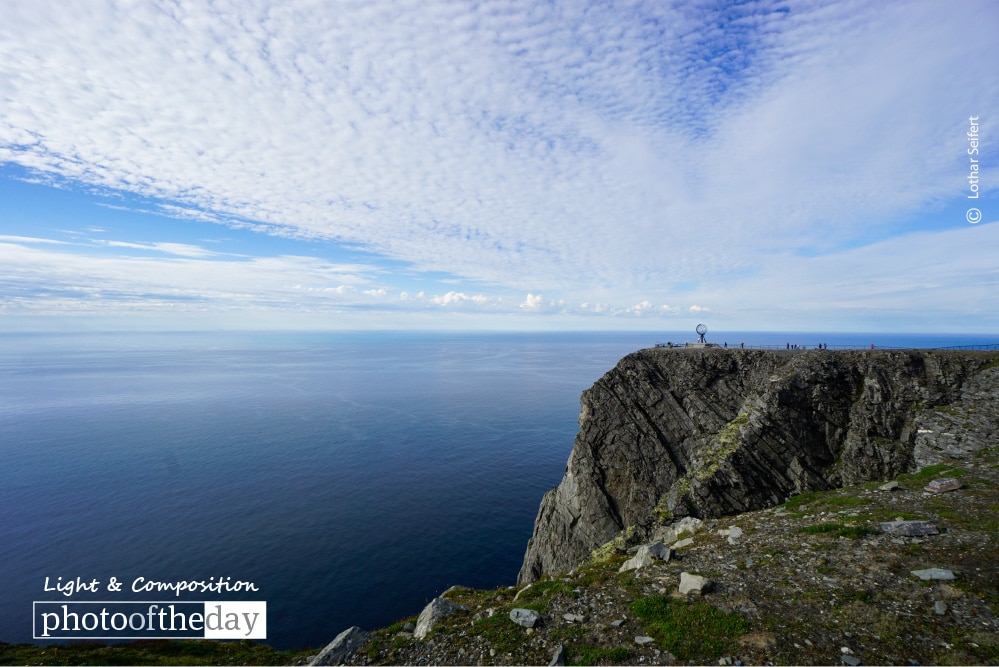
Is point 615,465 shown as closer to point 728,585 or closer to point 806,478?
point 806,478

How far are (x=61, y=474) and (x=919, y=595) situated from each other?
11194cm

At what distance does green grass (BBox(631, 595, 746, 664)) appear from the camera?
1337 cm

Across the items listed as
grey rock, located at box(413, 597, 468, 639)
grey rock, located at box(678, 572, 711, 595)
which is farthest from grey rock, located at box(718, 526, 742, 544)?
grey rock, located at box(413, 597, 468, 639)

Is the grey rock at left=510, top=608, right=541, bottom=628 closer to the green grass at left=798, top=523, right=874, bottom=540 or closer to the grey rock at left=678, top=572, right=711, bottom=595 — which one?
the grey rock at left=678, top=572, right=711, bottom=595

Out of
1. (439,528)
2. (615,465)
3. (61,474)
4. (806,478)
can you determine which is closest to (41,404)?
(61,474)

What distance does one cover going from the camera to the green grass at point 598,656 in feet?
44.0

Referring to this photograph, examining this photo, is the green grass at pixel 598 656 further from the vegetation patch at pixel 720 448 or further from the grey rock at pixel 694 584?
the vegetation patch at pixel 720 448

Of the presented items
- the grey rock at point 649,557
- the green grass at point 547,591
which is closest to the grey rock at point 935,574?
the grey rock at point 649,557

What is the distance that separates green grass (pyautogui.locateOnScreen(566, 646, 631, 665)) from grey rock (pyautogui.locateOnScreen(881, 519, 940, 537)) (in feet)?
52.1

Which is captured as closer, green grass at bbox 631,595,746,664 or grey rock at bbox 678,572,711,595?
green grass at bbox 631,595,746,664

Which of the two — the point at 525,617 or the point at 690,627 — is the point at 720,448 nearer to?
the point at 690,627

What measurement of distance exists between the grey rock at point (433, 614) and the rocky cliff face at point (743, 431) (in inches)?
814

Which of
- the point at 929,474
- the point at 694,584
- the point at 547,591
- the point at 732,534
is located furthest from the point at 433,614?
the point at 929,474

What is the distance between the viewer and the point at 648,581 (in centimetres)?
1838
